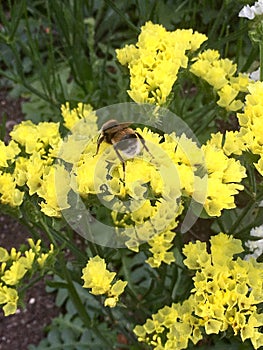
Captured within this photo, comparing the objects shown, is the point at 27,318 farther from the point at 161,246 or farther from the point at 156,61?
the point at 156,61

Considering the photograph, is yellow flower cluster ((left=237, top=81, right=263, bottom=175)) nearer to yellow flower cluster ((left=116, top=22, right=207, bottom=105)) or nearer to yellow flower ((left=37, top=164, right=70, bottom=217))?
yellow flower cluster ((left=116, top=22, right=207, bottom=105))

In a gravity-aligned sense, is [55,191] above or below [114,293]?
above

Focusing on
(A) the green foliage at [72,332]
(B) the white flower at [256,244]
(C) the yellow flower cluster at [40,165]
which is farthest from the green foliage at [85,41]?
(A) the green foliage at [72,332]

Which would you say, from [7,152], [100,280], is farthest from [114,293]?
[7,152]

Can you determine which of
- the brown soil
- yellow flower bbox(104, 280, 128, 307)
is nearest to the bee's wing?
yellow flower bbox(104, 280, 128, 307)

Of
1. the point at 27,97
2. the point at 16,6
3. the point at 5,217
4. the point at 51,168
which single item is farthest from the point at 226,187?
the point at 27,97

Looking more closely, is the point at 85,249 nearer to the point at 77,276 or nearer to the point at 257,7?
the point at 77,276

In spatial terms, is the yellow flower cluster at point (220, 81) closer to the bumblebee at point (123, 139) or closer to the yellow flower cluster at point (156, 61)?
the yellow flower cluster at point (156, 61)
